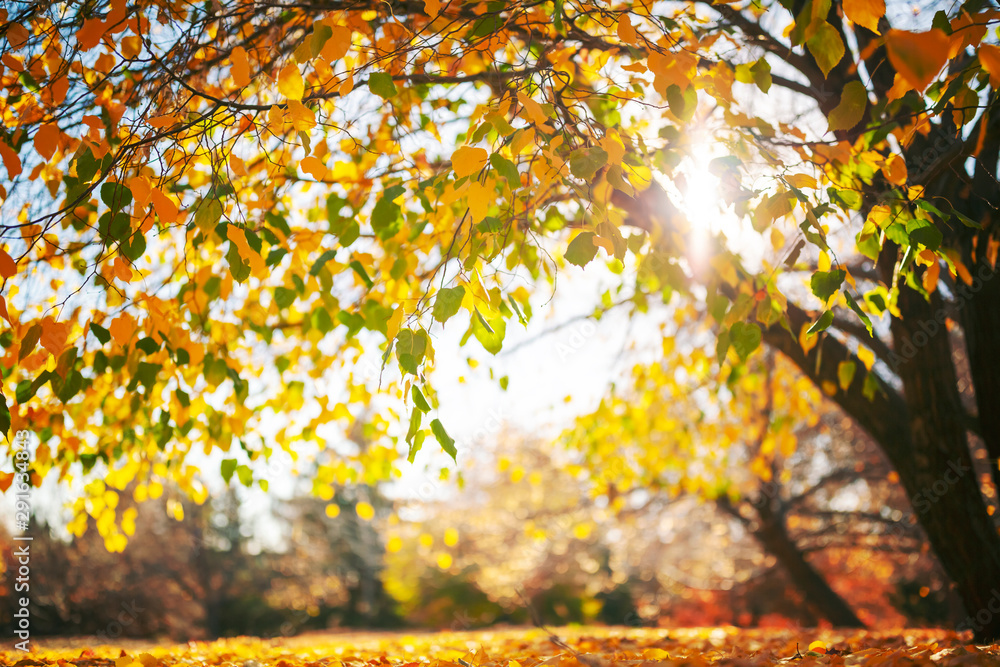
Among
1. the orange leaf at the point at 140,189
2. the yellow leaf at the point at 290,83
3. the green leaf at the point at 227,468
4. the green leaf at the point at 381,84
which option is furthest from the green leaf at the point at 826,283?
the green leaf at the point at 227,468

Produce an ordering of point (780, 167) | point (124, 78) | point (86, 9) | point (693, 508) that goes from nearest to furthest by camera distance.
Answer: point (780, 167), point (86, 9), point (124, 78), point (693, 508)

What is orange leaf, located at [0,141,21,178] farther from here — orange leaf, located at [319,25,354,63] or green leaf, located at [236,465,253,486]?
green leaf, located at [236,465,253,486]

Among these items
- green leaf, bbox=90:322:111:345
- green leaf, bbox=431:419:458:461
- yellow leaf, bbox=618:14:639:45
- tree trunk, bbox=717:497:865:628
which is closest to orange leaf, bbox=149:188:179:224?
green leaf, bbox=431:419:458:461

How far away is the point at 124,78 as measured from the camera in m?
2.75

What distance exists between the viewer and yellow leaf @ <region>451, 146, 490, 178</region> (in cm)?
150

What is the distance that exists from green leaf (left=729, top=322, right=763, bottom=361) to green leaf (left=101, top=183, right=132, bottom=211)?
2.05 metres

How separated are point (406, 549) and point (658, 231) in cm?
1348

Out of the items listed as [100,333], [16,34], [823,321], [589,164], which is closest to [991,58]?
[823,321]

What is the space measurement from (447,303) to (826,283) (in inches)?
43.3

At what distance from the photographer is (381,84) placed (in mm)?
1703

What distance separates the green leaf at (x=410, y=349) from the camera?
150cm

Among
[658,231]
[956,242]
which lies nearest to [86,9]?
Answer: [658,231]

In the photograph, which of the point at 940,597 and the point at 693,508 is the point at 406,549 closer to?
the point at 693,508

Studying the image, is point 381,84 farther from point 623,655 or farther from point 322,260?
point 623,655
